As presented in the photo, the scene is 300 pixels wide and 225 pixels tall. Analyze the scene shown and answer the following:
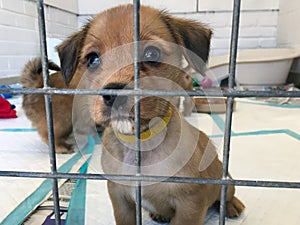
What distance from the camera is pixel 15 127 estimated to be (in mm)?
1990

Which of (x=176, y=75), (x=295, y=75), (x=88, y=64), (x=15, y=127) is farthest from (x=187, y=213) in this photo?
(x=295, y=75)

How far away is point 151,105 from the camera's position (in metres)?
0.75

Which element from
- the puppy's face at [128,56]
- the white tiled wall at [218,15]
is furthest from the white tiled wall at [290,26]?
the puppy's face at [128,56]

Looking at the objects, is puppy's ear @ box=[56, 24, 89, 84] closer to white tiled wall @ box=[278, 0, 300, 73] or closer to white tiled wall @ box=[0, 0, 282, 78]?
white tiled wall @ box=[0, 0, 282, 78]

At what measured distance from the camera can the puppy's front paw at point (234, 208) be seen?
1.03 meters

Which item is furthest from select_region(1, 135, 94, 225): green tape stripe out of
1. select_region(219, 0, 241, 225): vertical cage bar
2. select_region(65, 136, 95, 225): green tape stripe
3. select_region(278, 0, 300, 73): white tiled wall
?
select_region(278, 0, 300, 73): white tiled wall

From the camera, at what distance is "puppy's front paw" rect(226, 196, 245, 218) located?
3.39ft

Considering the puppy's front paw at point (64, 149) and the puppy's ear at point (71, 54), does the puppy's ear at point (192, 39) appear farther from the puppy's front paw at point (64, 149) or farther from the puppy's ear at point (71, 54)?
the puppy's front paw at point (64, 149)

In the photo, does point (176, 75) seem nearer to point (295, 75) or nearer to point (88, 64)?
point (88, 64)

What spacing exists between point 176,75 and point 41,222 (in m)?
0.58


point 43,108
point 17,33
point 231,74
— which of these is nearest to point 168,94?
point 231,74

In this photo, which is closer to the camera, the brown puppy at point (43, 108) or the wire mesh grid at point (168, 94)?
the wire mesh grid at point (168, 94)

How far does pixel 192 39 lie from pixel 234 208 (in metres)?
0.54

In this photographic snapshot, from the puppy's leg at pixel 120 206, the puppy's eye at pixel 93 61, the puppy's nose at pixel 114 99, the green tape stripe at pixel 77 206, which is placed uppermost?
the puppy's eye at pixel 93 61
